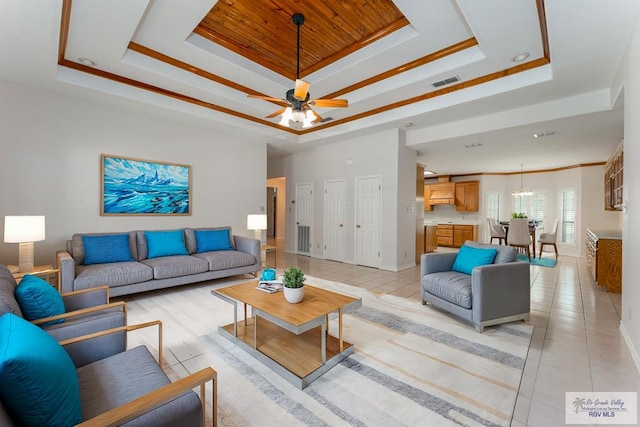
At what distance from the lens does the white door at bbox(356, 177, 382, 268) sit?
5.95m

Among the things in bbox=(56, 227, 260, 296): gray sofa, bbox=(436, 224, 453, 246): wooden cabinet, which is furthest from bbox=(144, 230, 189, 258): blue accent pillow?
bbox=(436, 224, 453, 246): wooden cabinet

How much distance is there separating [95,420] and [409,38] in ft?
12.6

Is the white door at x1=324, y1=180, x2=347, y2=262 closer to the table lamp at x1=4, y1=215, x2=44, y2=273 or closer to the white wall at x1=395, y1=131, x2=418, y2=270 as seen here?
the white wall at x1=395, y1=131, x2=418, y2=270

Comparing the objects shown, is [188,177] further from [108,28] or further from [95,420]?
[95,420]

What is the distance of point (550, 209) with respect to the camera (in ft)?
28.1

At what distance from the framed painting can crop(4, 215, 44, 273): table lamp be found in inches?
48.9

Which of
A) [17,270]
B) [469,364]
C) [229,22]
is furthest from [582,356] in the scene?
[17,270]

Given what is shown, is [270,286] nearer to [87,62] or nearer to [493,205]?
[87,62]

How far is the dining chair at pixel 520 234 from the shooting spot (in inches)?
265

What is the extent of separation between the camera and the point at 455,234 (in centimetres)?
972

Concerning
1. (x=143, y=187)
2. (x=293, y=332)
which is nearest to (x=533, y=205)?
(x=293, y=332)

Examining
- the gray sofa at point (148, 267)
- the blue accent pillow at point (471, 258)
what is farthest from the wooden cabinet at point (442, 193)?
the gray sofa at point (148, 267)

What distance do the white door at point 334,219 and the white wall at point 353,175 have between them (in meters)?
0.14

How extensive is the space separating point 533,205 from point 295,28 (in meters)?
9.09
